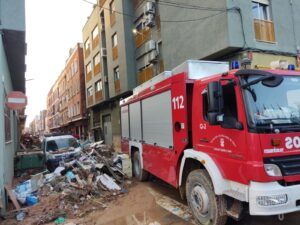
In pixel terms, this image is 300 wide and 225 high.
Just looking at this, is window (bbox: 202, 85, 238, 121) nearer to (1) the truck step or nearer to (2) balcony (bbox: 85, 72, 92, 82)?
(1) the truck step

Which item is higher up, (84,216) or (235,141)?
(235,141)

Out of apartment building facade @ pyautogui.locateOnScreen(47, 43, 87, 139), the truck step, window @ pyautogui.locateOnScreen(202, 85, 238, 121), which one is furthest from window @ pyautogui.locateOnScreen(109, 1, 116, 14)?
the truck step

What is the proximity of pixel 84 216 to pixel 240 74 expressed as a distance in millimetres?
4754

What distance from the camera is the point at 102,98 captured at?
27469 mm

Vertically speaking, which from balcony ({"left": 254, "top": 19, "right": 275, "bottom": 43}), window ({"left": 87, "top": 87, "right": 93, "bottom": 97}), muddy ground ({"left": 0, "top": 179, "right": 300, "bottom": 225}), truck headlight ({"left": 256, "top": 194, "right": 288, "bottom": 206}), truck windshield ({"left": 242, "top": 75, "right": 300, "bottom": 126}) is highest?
window ({"left": 87, "top": 87, "right": 93, "bottom": 97})

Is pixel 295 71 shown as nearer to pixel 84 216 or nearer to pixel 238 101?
pixel 238 101

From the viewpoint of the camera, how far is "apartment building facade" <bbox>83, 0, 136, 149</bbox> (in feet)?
71.6

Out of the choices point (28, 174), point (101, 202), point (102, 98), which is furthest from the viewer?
point (102, 98)

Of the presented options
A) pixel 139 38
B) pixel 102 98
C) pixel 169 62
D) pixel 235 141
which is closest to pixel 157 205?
pixel 235 141

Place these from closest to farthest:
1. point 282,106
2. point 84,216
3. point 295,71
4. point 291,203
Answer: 1. point 291,203
2. point 282,106
3. point 295,71
4. point 84,216

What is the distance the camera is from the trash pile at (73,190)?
6.74 metres

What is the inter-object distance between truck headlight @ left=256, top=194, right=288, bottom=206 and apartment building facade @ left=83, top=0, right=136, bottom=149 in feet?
59.5

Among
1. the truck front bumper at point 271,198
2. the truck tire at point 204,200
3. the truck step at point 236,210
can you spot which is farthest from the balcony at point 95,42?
the truck front bumper at point 271,198

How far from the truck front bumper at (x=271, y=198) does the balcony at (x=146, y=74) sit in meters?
15.9
